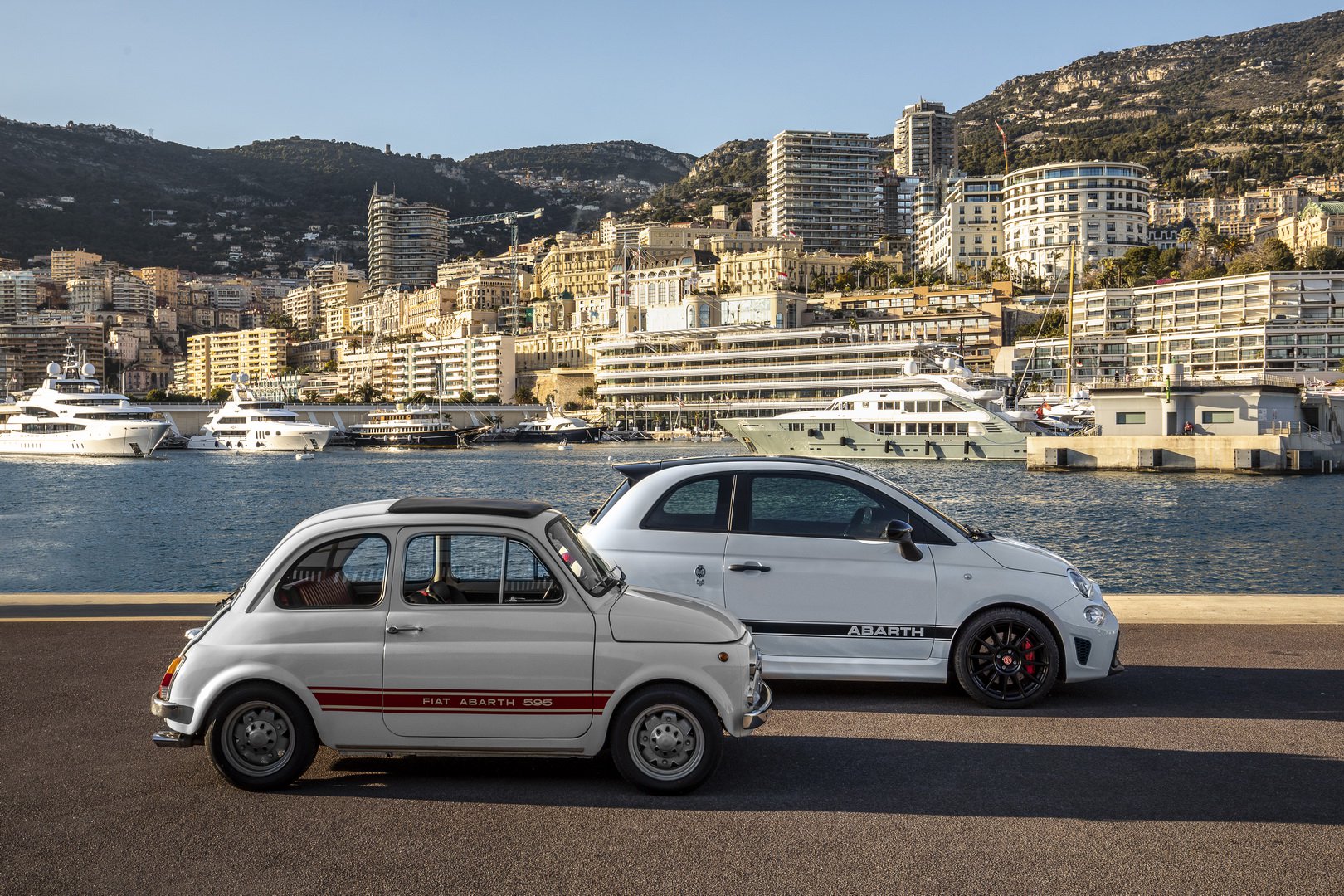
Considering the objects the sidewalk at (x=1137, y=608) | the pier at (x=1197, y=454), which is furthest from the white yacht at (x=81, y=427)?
the sidewalk at (x=1137, y=608)

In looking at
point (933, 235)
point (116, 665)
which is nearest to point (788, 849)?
point (116, 665)

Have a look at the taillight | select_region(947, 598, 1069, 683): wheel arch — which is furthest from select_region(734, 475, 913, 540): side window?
the taillight

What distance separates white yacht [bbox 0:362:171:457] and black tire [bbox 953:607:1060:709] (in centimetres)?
10136

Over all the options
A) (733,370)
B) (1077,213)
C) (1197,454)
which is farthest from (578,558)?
(1077,213)

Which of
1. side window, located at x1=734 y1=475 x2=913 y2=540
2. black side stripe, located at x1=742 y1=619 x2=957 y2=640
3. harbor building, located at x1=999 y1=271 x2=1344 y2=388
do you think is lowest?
black side stripe, located at x1=742 y1=619 x2=957 y2=640

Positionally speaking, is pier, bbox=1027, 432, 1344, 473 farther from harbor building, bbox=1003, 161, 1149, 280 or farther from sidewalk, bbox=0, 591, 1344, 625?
harbor building, bbox=1003, 161, 1149, 280

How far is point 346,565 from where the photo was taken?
18.4 ft

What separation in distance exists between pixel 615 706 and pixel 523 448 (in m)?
113

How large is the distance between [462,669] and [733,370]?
4906 inches

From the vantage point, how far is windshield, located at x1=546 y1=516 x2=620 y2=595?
5527 millimetres

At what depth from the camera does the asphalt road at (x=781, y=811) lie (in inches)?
178

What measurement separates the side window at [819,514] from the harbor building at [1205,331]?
12064 cm

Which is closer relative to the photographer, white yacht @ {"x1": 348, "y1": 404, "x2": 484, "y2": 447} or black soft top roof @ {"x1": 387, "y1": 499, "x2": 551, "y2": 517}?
black soft top roof @ {"x1": 387, "y1": 499, "x2": 551, "y2": 517}

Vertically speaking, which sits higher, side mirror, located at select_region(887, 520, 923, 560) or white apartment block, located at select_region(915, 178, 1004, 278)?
white apartment block, located at select_region(915, 178, 1004, 278)
